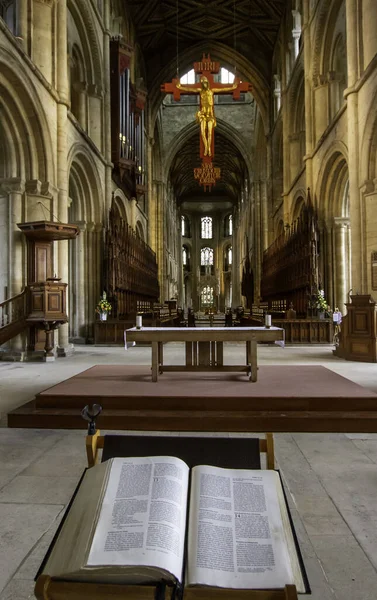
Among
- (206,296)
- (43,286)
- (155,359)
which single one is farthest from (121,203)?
(206,296)

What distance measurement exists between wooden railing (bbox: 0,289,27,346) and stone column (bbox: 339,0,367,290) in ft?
25.3

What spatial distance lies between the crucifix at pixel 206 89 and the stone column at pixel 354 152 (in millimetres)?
4502

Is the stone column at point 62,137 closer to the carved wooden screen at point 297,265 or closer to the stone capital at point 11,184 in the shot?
the stone capital at point 11,184

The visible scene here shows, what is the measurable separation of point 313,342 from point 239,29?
57.6 ft

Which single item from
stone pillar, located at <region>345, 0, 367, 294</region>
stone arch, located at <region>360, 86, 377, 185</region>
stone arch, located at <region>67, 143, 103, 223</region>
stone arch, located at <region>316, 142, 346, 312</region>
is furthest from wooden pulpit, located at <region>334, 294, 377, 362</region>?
stone arch, located at <region>67, 143, 103, 223</region>

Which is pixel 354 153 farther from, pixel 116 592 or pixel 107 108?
pixel 116 592

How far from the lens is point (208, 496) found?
149 centimetres

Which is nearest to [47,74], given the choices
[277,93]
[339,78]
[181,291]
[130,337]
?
[130,337]

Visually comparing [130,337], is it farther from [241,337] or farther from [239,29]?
[239,29]

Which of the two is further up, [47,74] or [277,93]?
[277,93]

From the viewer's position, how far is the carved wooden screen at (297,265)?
45.2 ft

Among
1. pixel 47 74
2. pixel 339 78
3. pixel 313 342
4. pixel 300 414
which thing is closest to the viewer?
pixel 300 414

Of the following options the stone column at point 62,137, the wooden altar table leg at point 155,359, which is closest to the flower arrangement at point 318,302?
the stone column at point 62,137

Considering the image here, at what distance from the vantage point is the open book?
4.09 feet
